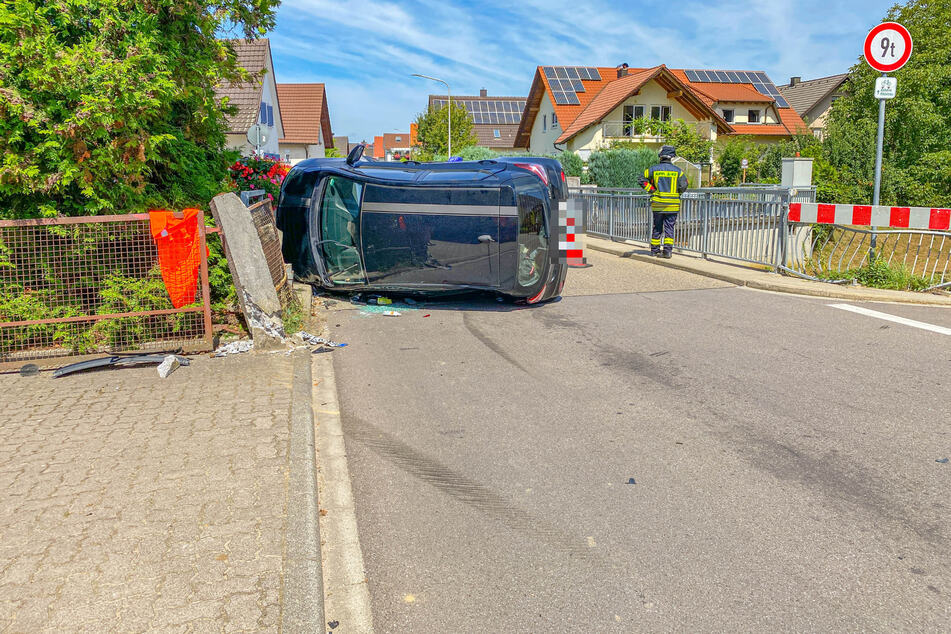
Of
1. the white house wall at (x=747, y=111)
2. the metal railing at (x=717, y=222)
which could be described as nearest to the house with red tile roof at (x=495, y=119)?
the white house wall at (x=747, y=111)

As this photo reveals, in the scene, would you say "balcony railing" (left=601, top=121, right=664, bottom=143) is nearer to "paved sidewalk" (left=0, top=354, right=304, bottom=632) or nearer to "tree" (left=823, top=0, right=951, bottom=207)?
"tree" (left=823, top=0, right=951, bottom=207)

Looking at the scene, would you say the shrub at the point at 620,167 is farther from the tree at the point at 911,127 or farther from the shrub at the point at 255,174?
the shrub at the point at 255,174

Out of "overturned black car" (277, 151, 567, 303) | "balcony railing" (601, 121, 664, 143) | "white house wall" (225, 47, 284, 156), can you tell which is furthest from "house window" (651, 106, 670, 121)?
"overturned black car" (277, 151, 567, 303)

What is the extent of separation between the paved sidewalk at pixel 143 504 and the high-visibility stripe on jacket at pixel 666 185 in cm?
948

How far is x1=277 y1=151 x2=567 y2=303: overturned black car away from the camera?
8.78m

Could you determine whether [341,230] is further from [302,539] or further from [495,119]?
[495,119]

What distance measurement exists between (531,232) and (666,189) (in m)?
5.77

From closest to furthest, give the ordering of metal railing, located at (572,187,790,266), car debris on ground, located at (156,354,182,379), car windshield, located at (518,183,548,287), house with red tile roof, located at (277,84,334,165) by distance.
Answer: car debris on ground, located at (156,354,182,379) < car windshield, located at (518,183,548,287) < metal railing, located at (572,187,790,266) < house with red tile roof, located at (277,84,334,165)

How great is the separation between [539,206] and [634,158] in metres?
23.1

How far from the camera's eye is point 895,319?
8711 millimetres

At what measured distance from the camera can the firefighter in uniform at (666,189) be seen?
13.7 m

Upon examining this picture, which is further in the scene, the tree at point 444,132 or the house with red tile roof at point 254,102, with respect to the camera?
the tree at point 444,132

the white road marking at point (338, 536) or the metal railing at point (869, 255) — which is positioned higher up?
the metal railing at point (869, 255)

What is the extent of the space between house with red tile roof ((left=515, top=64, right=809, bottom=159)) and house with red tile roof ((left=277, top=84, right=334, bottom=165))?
15203 mm
